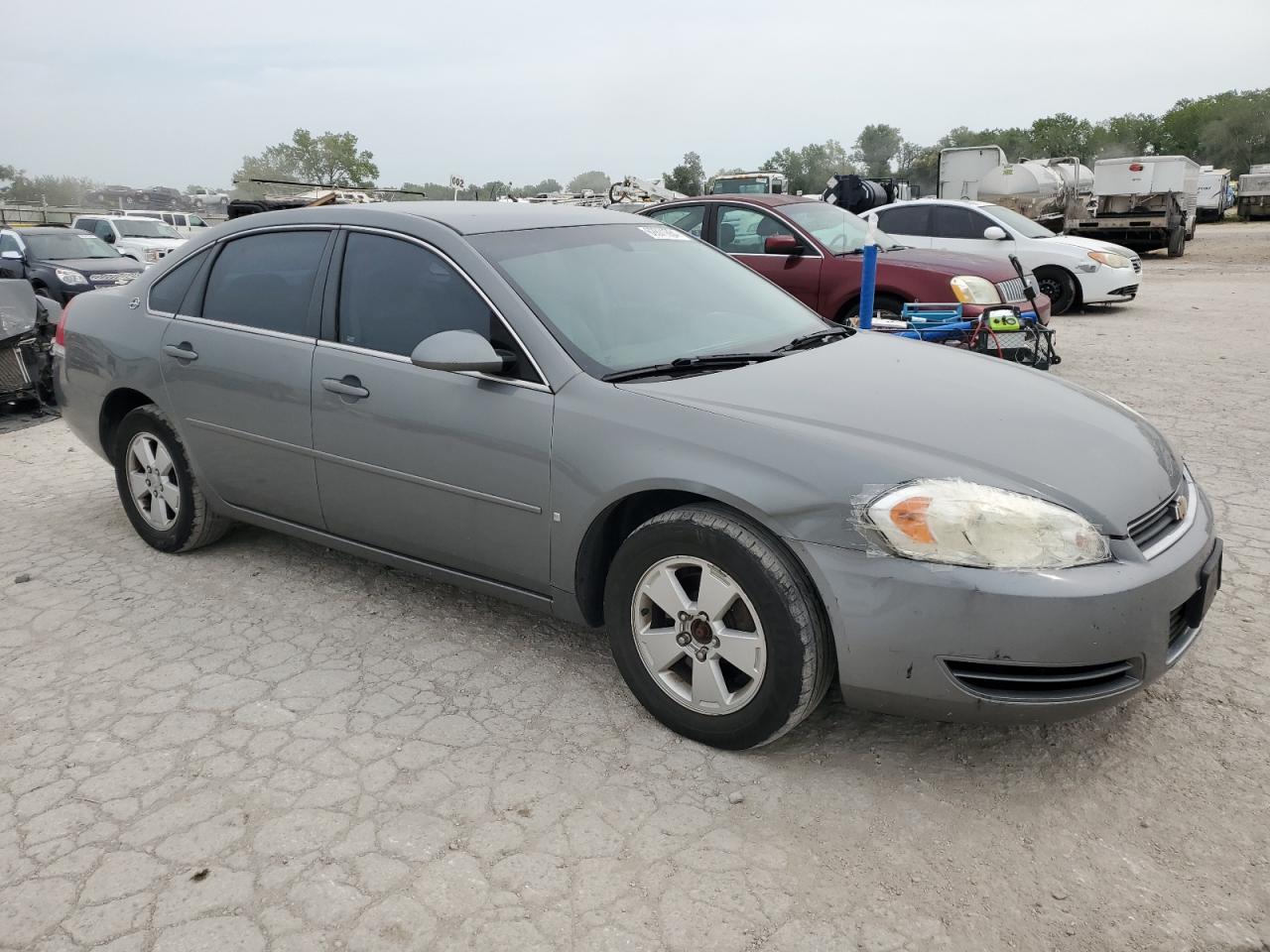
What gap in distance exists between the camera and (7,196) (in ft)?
277

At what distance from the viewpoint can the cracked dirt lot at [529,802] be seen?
2230mm

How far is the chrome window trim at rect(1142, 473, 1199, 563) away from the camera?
2.61 m

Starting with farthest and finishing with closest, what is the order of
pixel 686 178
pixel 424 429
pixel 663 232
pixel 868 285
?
pixel 686 178 < pixel 868 285 < pixel 663 232 < pixel 424 429

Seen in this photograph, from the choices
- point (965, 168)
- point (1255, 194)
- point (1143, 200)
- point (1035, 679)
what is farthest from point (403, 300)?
point (1255, 194)

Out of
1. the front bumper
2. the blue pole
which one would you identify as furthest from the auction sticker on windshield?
the blue pole

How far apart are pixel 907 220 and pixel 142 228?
1614cm

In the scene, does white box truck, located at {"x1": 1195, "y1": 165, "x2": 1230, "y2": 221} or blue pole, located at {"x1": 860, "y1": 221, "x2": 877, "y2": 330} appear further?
white box truck, located at {"x1": 1195, "y1": 165, "x2": 1230, "y2": 221}

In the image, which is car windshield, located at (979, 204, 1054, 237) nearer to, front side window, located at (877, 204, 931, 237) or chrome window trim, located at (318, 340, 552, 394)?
front side window, located at (877, 204, 931, 237)

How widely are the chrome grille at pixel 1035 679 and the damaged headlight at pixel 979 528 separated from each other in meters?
0.27

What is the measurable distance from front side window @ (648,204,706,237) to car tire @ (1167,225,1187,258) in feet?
58.4

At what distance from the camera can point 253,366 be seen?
3834 mm

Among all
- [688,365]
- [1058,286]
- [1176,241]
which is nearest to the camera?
[688,365]

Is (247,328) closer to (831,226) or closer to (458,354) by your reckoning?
(458,354)

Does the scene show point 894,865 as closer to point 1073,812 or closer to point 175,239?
point 1073,812
